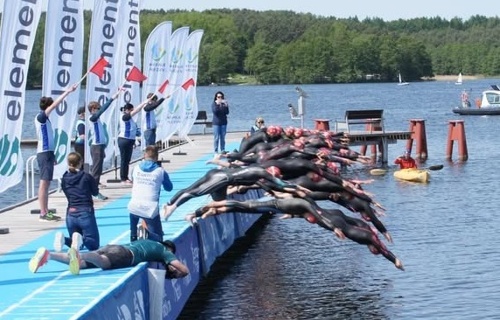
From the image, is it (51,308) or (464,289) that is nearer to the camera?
(51,308)

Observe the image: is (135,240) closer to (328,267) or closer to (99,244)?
(99,244)

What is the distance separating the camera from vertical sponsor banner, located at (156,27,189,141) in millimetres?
37438

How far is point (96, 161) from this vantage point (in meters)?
25.3

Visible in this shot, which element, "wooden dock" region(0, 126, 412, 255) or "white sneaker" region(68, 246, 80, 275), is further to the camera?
"wooden dock" region(0, 126, 412, 255)

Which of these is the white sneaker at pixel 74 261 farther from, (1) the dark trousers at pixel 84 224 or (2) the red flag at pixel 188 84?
→ (2) the red flag at pixel 188 84

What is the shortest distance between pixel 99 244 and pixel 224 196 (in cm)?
375

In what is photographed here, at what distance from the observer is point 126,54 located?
29969 mm

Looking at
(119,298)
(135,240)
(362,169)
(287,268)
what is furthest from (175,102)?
(119,298)

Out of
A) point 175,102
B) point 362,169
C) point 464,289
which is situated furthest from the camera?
point 362,169

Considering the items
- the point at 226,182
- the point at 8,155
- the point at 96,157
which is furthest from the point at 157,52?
the point at 8,155

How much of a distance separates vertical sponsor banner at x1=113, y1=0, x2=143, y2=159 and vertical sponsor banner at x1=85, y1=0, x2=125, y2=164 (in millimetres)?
232

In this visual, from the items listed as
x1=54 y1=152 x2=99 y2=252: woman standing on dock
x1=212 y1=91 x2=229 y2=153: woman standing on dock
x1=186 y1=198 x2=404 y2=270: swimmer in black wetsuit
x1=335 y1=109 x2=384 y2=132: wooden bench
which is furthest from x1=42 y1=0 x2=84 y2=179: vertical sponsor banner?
x1=335 y1=109 x2=384 y2=132: wooden bench

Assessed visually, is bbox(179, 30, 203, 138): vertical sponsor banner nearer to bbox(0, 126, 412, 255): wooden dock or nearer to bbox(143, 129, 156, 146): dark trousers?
bbox(0, 126, 412, 255): wooden dock

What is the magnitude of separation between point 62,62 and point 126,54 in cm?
664
